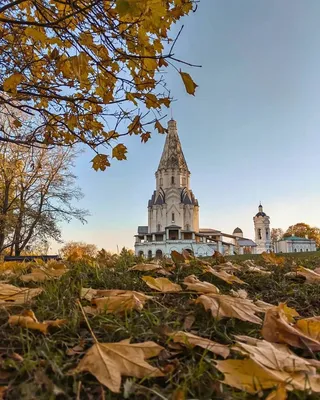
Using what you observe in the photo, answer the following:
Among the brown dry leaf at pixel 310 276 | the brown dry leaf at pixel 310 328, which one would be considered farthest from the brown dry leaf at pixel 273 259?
the brown dry leaf at pixel 310 328

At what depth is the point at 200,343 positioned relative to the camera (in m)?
0.83

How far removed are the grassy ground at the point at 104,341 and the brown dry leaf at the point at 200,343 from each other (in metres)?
0.02

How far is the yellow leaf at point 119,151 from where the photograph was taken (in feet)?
7.55

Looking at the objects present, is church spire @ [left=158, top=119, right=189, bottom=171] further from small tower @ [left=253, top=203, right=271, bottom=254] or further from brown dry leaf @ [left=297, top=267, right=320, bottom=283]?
brown dry leaf @ [left=297, top=267, right=320, bottom=283]

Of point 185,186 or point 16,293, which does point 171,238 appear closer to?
point 185,186

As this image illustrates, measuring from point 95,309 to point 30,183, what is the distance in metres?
17.7

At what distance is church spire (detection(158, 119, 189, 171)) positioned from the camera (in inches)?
2013

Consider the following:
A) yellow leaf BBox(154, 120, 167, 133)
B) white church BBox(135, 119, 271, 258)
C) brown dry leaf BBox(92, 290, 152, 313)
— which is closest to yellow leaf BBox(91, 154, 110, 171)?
yellow leaf BBox(154, 120, 167, 133)

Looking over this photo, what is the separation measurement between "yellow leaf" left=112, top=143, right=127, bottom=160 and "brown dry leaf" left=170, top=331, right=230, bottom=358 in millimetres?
1639

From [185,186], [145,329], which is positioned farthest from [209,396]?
[185,186]

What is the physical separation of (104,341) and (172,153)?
168 ft

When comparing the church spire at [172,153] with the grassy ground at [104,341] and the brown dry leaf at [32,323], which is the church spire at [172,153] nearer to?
the grassy ground at [104,341]

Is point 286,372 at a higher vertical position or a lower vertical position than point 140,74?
lower

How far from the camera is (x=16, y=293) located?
3.97ft
